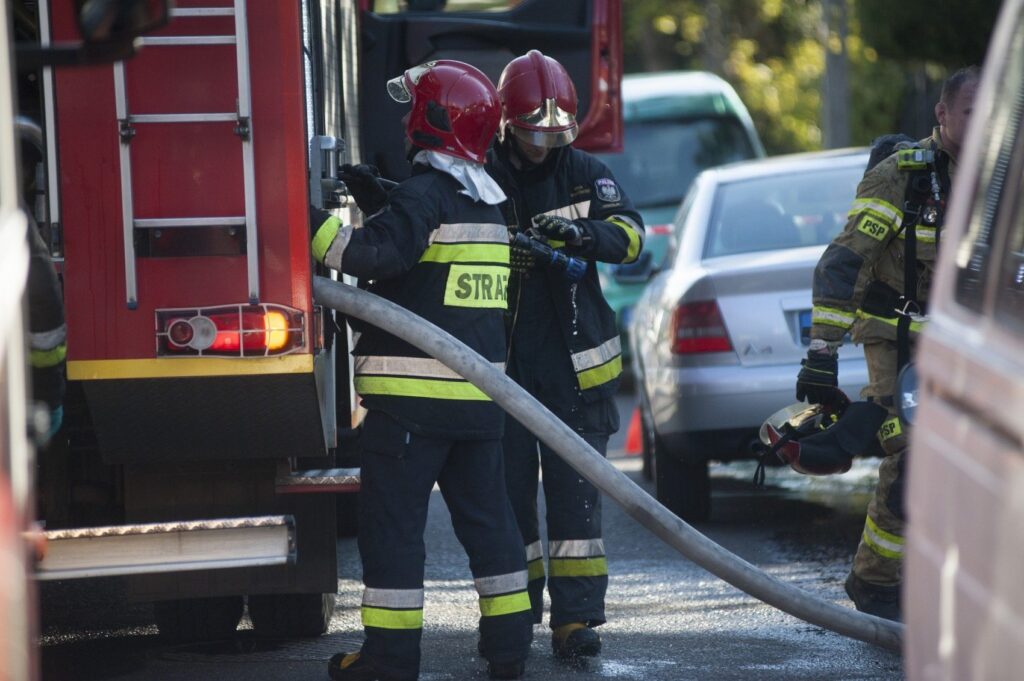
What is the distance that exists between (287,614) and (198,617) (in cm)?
29

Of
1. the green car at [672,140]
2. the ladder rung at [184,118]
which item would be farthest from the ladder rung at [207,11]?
the green car at [672,140]

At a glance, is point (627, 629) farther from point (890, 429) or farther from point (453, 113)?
point (453, 113)

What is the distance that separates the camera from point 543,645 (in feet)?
18.9

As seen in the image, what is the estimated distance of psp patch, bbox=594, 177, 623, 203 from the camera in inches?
230

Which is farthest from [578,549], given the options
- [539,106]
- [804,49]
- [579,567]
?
[804,49]

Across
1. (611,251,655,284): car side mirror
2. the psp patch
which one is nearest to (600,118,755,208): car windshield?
(611,251,655,284): car side mirror

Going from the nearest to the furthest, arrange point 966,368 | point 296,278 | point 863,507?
point 966,368
point 296,278
point 863,507

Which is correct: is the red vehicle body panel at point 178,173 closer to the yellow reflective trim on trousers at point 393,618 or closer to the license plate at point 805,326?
the yellow reflective trim on trousers at point 393,618

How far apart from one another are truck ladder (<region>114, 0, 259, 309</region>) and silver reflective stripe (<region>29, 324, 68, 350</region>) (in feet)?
1.75

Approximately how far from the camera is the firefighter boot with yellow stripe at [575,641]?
18.0 ft

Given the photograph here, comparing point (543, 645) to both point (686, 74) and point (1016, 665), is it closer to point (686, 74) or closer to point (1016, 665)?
point (1016, 665)

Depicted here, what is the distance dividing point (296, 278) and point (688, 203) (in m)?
4.65

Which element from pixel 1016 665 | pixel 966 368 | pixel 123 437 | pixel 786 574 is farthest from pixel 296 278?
pixel 786 574

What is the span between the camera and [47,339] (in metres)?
3.84
